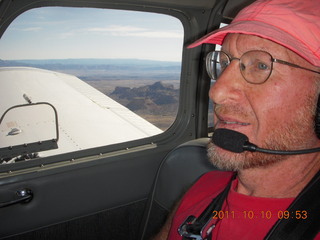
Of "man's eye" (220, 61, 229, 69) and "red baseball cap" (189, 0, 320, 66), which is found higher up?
"red baseball cap" (189, 0, 320, 66)

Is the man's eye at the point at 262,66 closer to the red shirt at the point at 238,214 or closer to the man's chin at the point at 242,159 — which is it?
the man's chin at the point at 242,159

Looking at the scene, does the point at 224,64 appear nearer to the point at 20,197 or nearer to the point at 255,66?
the point at 255,66

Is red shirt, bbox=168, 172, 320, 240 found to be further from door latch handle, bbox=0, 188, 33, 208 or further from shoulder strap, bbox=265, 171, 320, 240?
door latch handle, bbox=0, 188, 33, 208

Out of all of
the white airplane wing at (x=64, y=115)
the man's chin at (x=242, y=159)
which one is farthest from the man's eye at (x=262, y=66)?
the white airplane wing at (x=64, y=115)

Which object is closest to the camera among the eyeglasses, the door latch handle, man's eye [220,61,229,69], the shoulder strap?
the shoulder strap

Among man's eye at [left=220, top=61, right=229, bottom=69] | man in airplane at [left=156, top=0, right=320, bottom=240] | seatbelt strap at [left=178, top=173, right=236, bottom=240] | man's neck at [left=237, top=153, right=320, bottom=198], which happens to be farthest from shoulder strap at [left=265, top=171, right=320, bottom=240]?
man's eye at [left=220, top=61, right=229, bottom=69]

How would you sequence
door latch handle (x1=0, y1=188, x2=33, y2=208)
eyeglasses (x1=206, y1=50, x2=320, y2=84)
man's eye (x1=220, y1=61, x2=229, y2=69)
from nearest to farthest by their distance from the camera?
1. eyeglasses (x1=206, y1=50, x2=320, y2=84)
2. man's eye (x1=220, y1=61, x2=229, y2=69)
3. door latch handle (x1=0, y1=188, x2=33, y2=208)
